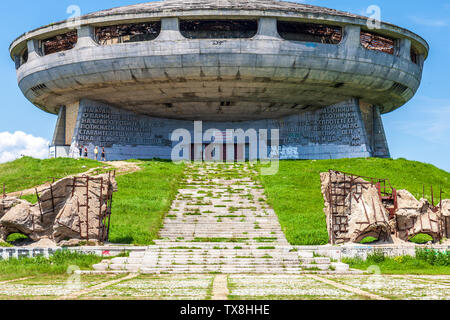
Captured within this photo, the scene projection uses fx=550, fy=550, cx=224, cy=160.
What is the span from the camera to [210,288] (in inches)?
405

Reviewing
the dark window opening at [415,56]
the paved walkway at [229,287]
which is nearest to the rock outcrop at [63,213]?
the paved walkway at [229,287]

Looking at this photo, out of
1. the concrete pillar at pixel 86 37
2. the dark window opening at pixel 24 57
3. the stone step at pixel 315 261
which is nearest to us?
the stone step at pixel 315 261

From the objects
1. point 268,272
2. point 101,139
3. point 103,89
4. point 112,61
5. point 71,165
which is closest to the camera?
point 268,272

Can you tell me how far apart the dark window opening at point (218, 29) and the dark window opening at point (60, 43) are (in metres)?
7.79

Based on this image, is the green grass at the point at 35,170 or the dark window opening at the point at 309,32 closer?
the green grass at the point at 35,170

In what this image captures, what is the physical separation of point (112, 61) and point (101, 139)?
7148 mm

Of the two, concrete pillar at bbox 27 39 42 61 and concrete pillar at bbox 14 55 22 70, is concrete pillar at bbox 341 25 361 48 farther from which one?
concrete pillar at bbox 14 55 22 70

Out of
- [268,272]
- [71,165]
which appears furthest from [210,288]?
[71,165]

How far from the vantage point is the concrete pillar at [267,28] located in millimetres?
33312

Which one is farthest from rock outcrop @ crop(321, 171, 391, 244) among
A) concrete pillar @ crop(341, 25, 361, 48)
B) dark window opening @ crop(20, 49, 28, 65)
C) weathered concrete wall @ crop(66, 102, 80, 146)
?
dark window opening @ crop(20, 49, 28, 65)

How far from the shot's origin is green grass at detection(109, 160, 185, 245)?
733 inches

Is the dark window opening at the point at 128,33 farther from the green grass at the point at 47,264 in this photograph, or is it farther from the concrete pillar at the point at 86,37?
the green grass at the point at 47,264

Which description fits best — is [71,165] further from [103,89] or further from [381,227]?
[381,227]

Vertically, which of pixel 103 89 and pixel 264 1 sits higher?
pixel 264 1
